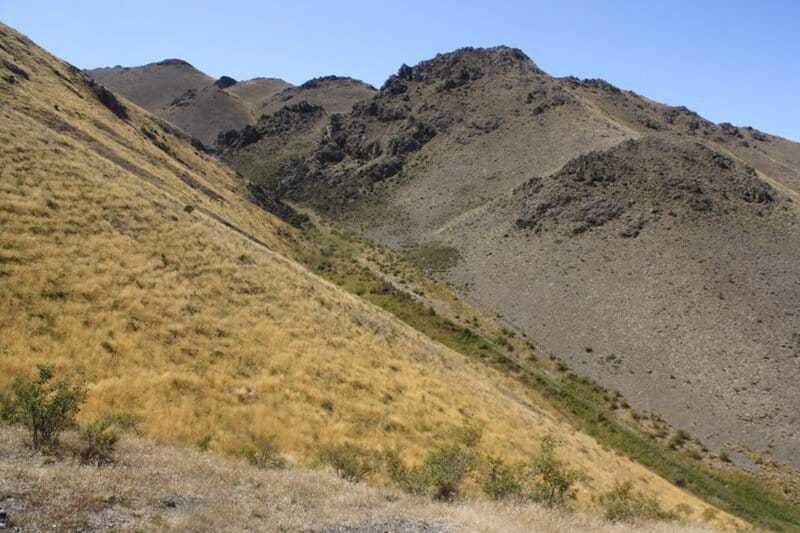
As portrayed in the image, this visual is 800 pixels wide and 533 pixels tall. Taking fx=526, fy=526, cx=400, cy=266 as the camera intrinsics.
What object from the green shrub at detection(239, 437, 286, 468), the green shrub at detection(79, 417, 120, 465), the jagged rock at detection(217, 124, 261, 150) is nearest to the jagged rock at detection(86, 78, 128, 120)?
the green shrub at detection(239, 437, 286, 468)

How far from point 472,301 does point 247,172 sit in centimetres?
8886

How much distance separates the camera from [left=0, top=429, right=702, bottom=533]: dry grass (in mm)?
7109

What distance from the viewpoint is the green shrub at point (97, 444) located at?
9108mm

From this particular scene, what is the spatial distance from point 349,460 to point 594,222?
55.9m

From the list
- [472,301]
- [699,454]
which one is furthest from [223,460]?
[472,301]

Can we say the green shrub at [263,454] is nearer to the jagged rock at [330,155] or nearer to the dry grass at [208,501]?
the dry grass at [208,501]

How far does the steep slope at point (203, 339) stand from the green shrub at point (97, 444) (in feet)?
7.46

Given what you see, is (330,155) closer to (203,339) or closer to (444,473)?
(203,339)

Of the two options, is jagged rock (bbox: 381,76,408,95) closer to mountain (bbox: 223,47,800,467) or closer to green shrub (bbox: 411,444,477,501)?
mountain (bbox: 223,47,800,467)

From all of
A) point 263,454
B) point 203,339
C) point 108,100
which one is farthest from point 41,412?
point 108,100

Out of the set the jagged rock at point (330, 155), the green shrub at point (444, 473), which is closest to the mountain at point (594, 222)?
the jagged rock at point (330, 155)

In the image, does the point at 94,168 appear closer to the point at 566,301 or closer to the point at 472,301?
the point at 472,301

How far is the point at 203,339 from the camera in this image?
17953 millimetres

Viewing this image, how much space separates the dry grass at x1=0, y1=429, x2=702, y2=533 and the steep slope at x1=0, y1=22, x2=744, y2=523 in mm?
2728
